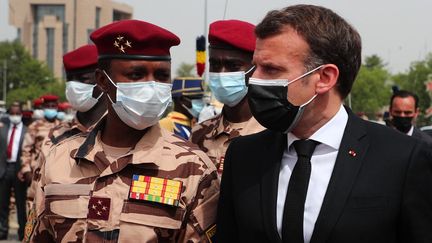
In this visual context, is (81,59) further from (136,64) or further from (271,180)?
(271,180)

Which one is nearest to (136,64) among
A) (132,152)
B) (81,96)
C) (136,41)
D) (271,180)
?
(136,41)

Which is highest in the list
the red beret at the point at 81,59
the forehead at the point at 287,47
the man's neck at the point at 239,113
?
the forehead at the point at 287,47

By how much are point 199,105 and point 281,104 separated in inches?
192

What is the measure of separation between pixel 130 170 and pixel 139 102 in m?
0.28

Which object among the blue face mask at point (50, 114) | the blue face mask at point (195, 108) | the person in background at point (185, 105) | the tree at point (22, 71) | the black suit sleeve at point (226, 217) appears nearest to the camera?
the black suit sleeve at point (226, 217)

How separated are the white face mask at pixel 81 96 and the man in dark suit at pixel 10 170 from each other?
5.32 meters

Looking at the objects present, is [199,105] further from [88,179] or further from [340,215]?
[340,215]

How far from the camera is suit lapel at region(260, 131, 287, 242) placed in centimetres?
236

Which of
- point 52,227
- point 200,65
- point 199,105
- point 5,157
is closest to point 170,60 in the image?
point 52,227

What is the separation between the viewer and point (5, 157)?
402 inches

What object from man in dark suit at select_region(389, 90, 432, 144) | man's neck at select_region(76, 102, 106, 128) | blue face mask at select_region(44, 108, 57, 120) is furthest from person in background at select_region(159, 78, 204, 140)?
blue face mask at select_region(44, 108, 57, 120)

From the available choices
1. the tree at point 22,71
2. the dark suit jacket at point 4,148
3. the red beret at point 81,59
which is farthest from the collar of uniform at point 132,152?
the tree at point 22,71

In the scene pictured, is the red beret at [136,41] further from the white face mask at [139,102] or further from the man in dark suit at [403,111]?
the man in dark suit at [403,111]

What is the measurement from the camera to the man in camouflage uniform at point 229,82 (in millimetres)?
4074
